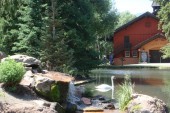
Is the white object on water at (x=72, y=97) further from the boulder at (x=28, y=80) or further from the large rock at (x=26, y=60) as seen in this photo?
the boulder at (x=28, y=80)

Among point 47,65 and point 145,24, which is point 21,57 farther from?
point 145,24

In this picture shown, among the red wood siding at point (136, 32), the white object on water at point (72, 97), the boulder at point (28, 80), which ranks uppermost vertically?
the red wood siding at point (136, 32)

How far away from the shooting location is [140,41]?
6131cm

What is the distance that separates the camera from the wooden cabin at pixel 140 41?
2307 inches

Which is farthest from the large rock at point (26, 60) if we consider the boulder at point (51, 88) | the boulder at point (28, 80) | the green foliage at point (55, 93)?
the green foliage at point (55, 93)

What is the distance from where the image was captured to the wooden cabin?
192 ft

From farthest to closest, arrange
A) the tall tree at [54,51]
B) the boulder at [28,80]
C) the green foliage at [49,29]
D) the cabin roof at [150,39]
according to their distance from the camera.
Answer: the cabin roof at [150,39] < the green foliage at [49,29] < the tall tree at [54,51] < the boulder at [28,80]

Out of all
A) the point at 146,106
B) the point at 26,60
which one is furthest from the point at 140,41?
the point at 146,106

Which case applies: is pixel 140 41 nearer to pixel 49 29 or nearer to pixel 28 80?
pixel 49 29

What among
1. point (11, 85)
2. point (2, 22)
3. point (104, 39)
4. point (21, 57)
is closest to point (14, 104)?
point (11, 85)

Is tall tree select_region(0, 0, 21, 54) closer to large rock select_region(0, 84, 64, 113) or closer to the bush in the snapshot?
large rock select_region(0, 84, 64, 113)

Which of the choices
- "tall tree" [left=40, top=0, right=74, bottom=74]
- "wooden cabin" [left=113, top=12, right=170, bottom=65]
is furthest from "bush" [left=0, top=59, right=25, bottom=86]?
"wooden cabin" [left=113, top=12, right=170, bottom=65]

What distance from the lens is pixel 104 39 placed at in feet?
211

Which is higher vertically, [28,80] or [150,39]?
[150,39]
